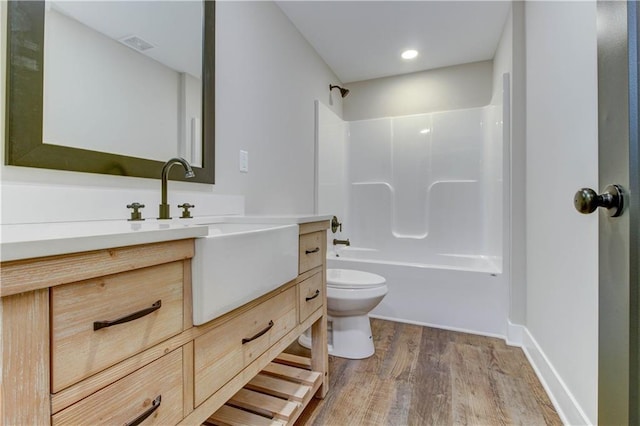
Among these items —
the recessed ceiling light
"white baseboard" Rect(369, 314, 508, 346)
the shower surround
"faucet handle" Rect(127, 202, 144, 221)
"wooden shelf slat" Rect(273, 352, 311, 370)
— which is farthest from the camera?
the recessed ceiling light

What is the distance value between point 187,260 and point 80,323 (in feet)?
0.75

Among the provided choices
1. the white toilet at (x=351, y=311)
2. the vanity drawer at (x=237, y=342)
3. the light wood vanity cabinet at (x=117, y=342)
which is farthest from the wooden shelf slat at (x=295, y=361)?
the light wood vanity cabinet at (x=117, y=342)

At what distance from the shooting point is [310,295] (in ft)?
4.29

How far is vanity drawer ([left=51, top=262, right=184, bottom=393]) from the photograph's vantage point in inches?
18.6

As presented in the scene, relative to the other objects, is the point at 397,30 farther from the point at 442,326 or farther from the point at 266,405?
the point at 266,405

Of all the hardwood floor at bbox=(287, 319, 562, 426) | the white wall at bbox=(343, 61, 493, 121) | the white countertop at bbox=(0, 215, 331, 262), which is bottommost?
the hardwood floor at bbox=(287, 319, 562, 426)

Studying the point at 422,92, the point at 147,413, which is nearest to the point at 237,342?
the point at 147,413

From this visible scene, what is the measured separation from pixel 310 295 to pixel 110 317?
85 centimetres

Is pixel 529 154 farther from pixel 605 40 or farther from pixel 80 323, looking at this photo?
pixel 80 323

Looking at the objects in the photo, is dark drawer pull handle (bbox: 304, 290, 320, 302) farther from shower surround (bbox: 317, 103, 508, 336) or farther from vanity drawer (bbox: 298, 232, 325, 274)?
shower surround (bbox: 317, 103, 508, 336)

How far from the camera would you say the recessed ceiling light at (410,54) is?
269cm

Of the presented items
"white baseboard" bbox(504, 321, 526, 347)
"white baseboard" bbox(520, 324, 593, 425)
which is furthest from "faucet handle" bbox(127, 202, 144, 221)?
"white baseboard" bbox(504, 321, 526, 347)

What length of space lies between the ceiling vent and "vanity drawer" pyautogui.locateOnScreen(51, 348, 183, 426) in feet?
3.66

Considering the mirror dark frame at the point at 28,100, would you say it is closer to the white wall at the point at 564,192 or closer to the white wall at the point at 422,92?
the white wall at the point at 564,192
